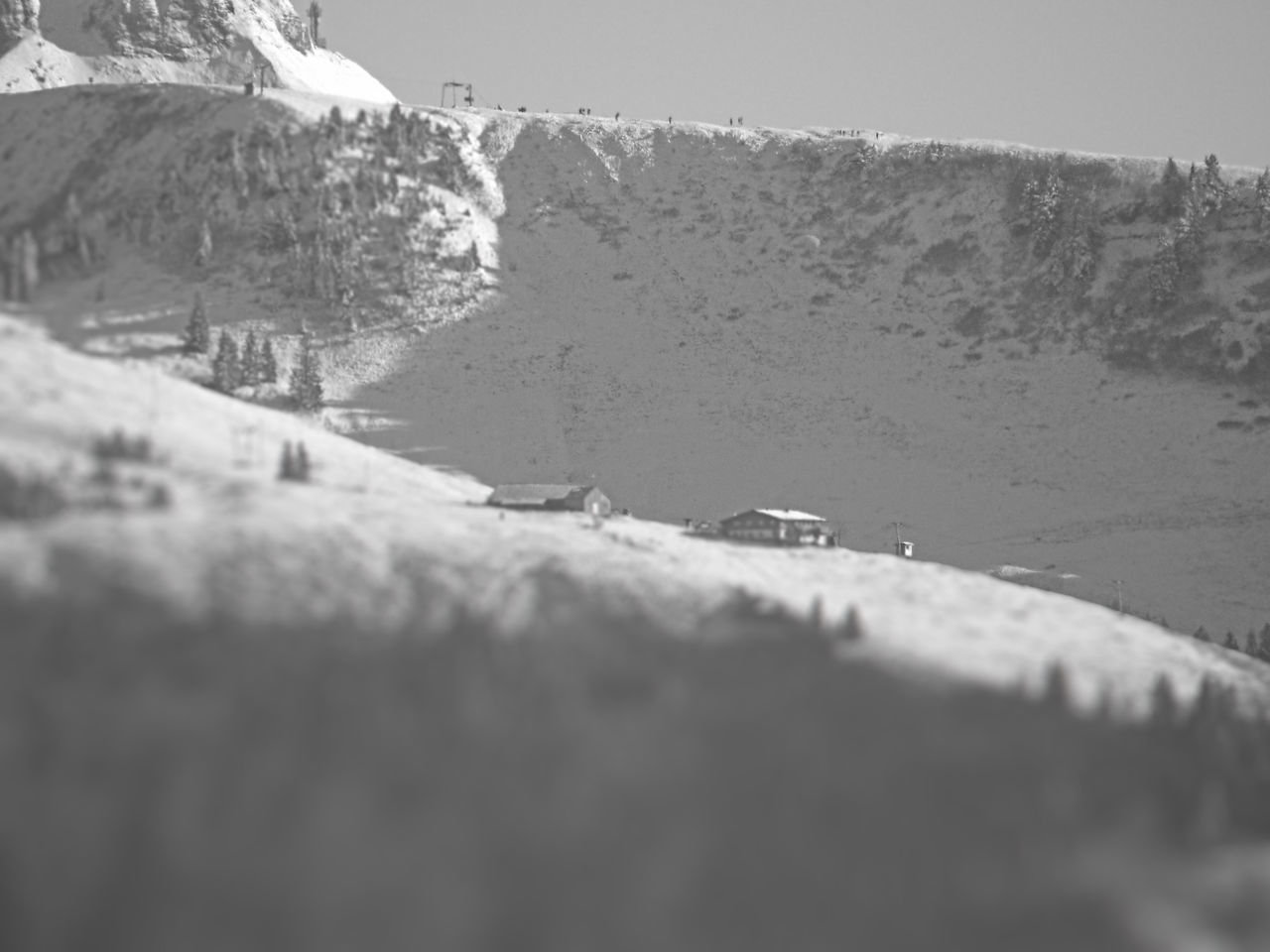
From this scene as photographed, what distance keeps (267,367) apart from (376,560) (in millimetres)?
67780

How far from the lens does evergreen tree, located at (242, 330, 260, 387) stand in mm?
132250

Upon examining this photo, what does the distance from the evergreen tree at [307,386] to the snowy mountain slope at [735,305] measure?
4571mm

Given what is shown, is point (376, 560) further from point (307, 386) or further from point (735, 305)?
point (735, 305)

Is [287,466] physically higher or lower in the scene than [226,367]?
lower

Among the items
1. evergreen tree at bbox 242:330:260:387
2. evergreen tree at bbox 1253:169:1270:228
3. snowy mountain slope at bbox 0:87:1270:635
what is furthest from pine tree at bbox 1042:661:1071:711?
evergreen tree at bbox 1253:169:1270:228

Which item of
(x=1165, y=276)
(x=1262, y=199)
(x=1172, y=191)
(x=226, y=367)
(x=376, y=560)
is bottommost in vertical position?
(x=376, y=560)

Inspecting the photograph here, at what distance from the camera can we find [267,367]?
13475 cm

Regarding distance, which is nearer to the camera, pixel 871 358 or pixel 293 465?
pixel 293 465

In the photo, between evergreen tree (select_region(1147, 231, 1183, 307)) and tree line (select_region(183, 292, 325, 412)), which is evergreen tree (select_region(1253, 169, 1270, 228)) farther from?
tree line (select_region(183, 292, 325, 412))

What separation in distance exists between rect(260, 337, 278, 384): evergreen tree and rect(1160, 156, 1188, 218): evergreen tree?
98.0m

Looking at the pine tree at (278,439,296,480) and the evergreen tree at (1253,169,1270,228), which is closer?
the pine tree at (278,439,296,480)

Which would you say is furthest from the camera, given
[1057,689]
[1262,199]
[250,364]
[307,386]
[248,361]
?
[1262,199]

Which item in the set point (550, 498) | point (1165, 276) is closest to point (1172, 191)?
point (1165, 276)

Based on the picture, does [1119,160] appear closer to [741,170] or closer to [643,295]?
[741,170]
